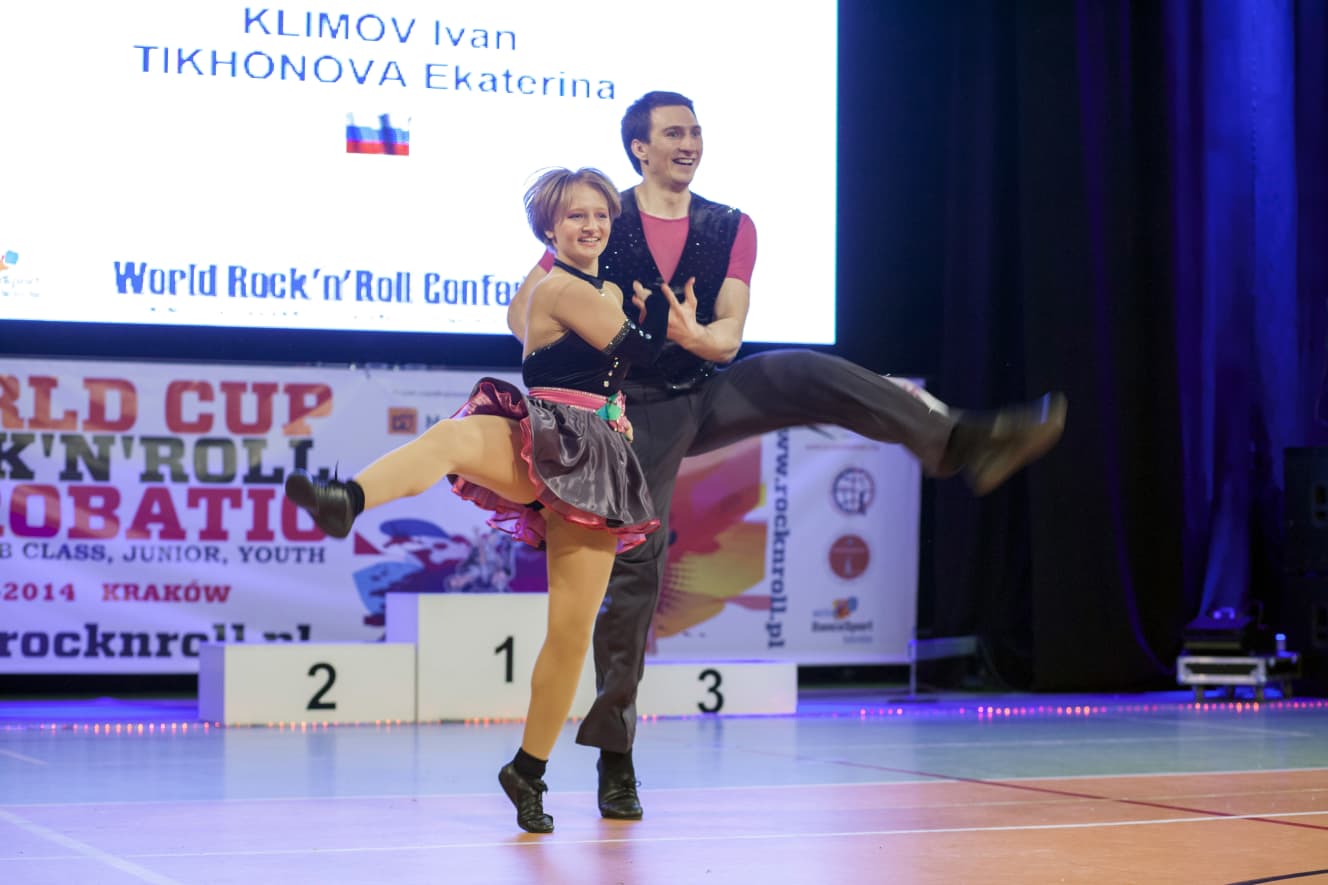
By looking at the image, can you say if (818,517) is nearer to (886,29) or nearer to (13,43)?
(886,29)

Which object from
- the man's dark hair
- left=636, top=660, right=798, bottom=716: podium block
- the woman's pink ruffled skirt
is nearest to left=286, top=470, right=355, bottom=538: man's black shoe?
the woman's pink ruffled skirt

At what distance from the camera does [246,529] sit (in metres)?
5.86

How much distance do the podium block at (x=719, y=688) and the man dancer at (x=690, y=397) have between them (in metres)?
2.20

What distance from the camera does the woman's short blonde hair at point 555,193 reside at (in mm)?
2969

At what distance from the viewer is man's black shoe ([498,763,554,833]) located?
283cm

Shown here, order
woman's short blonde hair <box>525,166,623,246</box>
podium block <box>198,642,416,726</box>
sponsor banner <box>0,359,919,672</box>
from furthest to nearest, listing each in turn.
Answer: sponsor banner <box>0,359,919,672</box>
podium block <box>198,642,416,726</box>
woman's short blonde hair <box>525,166,623,246</box>

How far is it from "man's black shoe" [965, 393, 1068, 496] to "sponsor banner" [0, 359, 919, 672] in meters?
3.21

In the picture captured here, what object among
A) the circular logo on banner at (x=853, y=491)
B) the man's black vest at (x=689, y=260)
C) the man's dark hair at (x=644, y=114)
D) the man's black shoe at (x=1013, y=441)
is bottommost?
the circular logo on banner at (x=853, y=491)

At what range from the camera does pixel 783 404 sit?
3.12 m

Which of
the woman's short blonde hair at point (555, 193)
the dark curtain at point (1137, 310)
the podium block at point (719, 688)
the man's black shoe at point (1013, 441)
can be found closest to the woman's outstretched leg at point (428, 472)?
the woman's short blonde hair at point (555, 193)

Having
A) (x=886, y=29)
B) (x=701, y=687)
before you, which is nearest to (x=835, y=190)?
(x=886, y=29)

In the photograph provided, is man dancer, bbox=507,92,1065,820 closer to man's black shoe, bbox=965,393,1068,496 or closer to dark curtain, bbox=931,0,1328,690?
man's black shoe, bbox=965,393,1068,496

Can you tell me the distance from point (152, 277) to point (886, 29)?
11.0 feet

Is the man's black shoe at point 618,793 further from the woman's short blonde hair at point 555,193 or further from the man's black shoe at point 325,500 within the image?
the woman's short blonde hair at point 555,193
